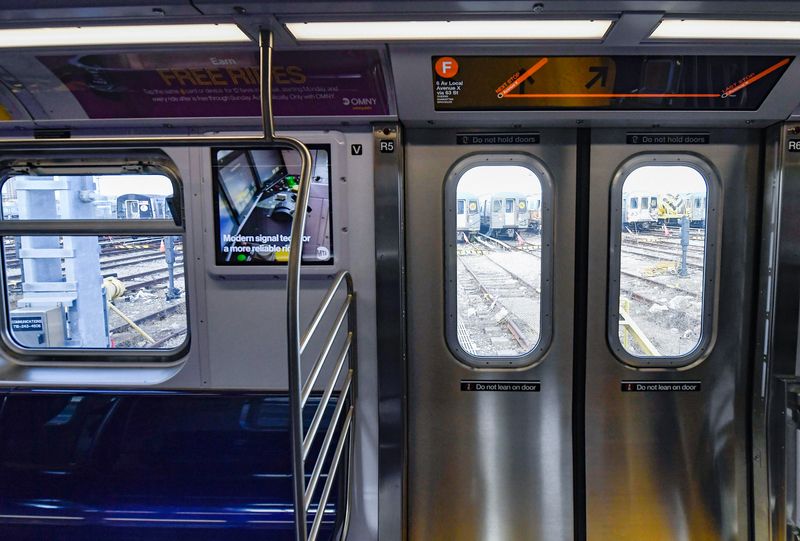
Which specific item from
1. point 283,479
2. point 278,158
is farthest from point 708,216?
point 283,479

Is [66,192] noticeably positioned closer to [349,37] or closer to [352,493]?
[349,37]

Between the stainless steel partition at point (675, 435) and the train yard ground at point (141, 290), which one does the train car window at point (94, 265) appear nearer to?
the train yard ground at point (141, 290)

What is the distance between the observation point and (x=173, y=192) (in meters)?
2.76

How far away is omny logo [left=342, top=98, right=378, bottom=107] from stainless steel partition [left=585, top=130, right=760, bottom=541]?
1.43 metres

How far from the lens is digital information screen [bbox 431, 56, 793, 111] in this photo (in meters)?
2.16

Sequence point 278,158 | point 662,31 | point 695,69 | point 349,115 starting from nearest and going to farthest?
point 662,31
point 695,69
point 349,115
point 278,158

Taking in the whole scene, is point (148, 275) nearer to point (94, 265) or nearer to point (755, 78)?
point (94, 265)

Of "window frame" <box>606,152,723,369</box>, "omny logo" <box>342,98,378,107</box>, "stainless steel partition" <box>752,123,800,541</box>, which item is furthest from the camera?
"window frame" <box>606,152,723,369</box>

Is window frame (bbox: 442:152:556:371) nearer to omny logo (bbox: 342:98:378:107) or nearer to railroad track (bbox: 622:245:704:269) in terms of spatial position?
railroad track (bbox: 622:245:704:269)

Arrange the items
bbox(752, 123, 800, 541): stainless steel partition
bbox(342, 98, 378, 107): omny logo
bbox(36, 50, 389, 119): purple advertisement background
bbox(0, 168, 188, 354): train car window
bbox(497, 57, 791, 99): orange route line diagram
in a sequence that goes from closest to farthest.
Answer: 1. bbox(36, 50, 389, 119): purple advertisement background
2. bbox(497, 57, 791, 99): orange route line diagram
3. bbox(342, 98, 378, 107): omny logo
4. bbox(752, 123, 800, 541): stainless steel partition
5. bbox(0, 168, 188, 354): train car window

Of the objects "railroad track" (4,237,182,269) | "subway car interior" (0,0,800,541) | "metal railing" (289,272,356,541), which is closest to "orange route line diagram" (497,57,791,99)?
"subway car interior" (0,0,800,541)

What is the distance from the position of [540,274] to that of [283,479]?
5.98 ft

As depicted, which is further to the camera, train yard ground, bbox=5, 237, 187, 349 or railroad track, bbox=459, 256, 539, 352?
train yard ground, bbox=5, 237, 187, 349

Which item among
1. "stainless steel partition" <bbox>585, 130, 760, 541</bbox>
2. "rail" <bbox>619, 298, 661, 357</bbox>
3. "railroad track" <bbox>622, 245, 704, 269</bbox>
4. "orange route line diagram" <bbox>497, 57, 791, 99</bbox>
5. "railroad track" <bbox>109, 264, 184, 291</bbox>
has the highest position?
"orange route line diagram" <bbox>497, 57, 791, 99</bbox>
